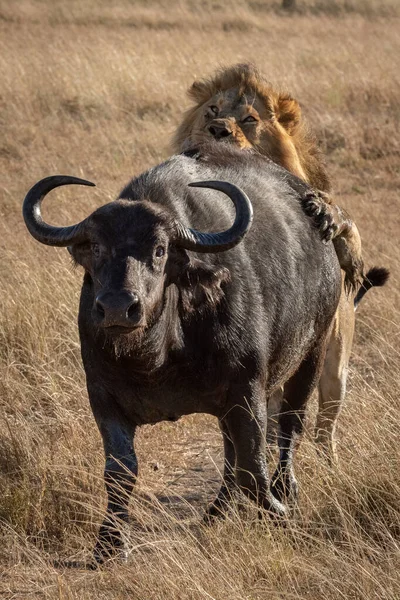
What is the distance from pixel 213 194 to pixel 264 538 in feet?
4.72

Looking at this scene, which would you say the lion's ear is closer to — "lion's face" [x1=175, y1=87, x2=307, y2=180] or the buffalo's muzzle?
"lion's face" [x1=175, y1=87, x2=307, y2=180]

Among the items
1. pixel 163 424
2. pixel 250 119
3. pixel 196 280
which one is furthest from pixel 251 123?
pixel 196 280

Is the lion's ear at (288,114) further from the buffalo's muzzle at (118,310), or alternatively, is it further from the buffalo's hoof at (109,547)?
the buffalo's muzzle at (118,310)

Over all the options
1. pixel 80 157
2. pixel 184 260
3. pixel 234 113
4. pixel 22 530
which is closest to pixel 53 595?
pixel 22 530

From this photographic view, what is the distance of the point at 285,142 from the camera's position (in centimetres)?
678

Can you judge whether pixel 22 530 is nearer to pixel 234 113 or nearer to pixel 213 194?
pixel 213 194

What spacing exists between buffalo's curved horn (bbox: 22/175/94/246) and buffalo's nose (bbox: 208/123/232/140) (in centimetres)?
198

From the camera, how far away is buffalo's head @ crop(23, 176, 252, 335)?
13.2 ft

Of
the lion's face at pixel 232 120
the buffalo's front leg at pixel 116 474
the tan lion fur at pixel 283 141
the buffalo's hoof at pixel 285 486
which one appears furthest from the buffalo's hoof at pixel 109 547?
the lion's face at pixel 232 120

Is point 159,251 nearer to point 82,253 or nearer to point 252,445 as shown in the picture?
point 82,253

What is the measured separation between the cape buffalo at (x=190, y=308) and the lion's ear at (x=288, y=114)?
173 centimetres

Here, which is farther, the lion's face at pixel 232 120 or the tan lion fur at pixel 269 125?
the tan lion fur at pixel 269 125

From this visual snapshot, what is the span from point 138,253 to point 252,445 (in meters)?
1.08

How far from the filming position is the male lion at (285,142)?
6152mm
